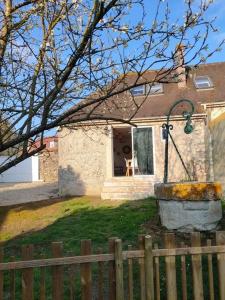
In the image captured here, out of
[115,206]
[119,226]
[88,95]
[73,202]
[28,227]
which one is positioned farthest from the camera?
[73,202]

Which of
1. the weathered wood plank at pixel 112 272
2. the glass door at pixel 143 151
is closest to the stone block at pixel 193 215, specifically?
the weathered wood plank at pixel 112 272

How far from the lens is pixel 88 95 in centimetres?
418

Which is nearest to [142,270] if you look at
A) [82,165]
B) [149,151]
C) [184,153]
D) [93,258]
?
[93,258]

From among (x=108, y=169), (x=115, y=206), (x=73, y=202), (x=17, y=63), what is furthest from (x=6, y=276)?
(x=108, y=169)

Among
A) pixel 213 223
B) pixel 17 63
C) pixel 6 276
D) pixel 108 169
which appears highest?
pixel 17 63

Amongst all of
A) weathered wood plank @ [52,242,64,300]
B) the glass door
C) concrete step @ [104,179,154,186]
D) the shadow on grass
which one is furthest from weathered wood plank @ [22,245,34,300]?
the glass door

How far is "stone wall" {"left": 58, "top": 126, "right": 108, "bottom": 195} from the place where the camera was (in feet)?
55.0

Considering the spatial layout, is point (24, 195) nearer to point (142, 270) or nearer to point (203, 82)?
point (203, 82)

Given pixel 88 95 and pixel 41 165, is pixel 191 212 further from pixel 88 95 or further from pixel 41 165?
pixel 41 165

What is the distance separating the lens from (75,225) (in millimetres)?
10492

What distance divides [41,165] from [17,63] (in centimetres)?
2888

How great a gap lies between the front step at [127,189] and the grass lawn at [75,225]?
2.01 feet

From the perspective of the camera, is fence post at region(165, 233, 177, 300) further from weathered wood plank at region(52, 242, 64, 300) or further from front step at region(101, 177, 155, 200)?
front step at region(101, 177, 155, 200)

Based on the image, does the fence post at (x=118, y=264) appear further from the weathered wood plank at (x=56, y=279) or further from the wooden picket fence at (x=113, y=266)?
the weathered wood plank at (x=56, y=279)
